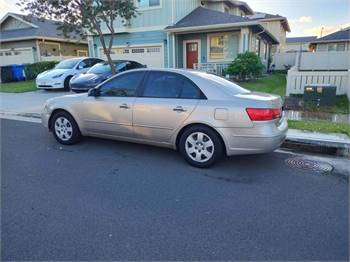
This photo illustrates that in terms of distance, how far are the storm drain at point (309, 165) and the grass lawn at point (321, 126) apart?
1729 millimetres

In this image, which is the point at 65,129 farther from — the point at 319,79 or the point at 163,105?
the point at 319,79

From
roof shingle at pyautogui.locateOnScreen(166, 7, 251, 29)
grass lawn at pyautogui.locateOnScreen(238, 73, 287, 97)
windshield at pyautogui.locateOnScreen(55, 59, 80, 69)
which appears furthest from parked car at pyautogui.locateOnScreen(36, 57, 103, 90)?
grass lawn at pyautogui.locateOnScreen(238, 73, 287, 97)

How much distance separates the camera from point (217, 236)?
284 cm

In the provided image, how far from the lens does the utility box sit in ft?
29.3

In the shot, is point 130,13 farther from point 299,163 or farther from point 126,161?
point 299,163

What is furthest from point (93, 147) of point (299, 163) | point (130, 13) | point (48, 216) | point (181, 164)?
point (130, 13)

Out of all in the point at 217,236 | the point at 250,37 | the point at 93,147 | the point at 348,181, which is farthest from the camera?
the point at 250,37

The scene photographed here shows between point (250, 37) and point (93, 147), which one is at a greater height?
point (250, 37)

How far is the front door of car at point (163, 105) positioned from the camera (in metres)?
4.62

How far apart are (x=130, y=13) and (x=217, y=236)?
A: 9.59m

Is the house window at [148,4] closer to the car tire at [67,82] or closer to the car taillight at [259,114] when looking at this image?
the car tire at [67,82]

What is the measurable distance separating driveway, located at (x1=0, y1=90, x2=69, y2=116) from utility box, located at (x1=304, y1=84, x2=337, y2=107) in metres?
8.54

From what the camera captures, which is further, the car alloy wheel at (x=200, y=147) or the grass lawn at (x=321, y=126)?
the grass lawn at (x=321, y=126)

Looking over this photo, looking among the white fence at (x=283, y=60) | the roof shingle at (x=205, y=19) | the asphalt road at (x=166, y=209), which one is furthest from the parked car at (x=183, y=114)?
the white fence at (x=283, y=60)
